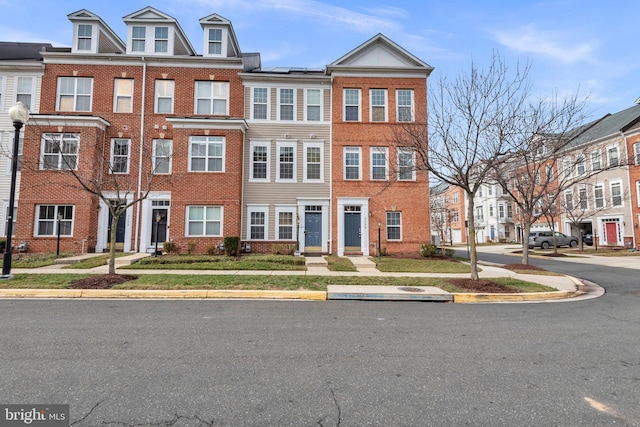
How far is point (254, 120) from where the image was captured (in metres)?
19.4

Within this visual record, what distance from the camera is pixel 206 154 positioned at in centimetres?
1791

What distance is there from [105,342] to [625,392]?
6304mm

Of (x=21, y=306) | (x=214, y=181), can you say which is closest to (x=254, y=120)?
(x=214, y=181)

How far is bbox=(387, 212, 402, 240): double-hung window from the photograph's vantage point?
19.1 metres

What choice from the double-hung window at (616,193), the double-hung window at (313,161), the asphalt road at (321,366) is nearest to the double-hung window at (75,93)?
the double-hung window at (313,161)

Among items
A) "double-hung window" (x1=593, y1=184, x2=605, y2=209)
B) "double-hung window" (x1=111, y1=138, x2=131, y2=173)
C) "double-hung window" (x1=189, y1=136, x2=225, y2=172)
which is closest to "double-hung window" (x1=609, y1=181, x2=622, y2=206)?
"double-hung window" (x1=593, y1=184, x2=605, y2=209)

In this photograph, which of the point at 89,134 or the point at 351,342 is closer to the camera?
the point at 351,342

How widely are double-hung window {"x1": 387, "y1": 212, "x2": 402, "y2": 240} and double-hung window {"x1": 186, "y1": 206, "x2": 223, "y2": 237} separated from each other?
9.12 meters

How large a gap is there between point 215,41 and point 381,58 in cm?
957

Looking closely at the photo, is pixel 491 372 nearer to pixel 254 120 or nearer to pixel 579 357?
pixel 579 357

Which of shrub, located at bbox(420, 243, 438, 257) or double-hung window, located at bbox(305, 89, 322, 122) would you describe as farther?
double-hung window, located at bbox(305, 89, 322, 122)

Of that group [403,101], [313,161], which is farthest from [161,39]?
[403,101]

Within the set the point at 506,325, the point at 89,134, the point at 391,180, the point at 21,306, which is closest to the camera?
the point at 506,325

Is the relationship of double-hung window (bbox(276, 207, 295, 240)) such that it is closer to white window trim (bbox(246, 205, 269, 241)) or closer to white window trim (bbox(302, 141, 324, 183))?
white window trim (bbox(246, 205, 269, 241))
